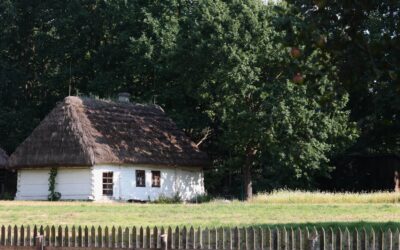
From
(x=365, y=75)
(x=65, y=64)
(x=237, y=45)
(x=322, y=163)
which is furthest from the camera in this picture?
(x=65, y=64)

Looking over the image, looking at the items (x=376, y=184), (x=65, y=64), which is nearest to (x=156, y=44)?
(x=65, y=64)

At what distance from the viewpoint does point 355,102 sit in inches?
1672

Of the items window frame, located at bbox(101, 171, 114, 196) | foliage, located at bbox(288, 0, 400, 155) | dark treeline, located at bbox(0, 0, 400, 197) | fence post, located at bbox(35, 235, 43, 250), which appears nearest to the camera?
foliage, located at bbox(288, 0, 400, 155)

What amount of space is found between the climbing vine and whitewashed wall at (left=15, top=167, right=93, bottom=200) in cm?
16

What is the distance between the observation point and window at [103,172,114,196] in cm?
3769

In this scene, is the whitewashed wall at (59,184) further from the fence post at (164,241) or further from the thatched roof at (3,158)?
the fence post at (164,241)

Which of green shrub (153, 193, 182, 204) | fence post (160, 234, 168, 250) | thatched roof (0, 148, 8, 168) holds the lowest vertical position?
green shrub (153, 193, 182, 204)

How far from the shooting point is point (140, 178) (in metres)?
39.3

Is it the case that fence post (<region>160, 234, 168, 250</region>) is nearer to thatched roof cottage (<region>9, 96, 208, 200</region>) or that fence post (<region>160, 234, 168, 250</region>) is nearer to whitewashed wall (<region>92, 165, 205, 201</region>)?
thatched roof cottage (<region>9, 96, 208, 200</region>)

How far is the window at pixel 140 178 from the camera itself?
39.2 meters

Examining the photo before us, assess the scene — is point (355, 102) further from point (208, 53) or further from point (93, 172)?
point (93, 172)

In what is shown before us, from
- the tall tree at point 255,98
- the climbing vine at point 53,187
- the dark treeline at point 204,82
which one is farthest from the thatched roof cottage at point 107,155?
the tall tree at point 255,98

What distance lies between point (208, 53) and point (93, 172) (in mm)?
8852

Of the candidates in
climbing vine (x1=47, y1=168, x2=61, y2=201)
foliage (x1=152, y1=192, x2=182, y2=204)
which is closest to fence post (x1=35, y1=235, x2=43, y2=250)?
foliage (x1=152, y1=192, x2=182, y2=204)
